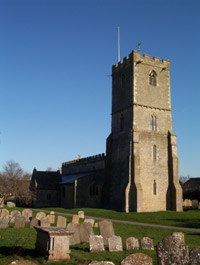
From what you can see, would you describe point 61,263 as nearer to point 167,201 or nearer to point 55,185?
point 167,201

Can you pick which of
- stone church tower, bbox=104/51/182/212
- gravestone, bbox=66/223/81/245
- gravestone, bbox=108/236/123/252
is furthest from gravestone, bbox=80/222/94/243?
stone church tower, bbox=104/51/182/212

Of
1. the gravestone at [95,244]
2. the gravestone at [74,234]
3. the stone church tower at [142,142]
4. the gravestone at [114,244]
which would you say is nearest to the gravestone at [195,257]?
the gravestone at [114,244]

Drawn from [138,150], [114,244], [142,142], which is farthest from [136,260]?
[142,142]

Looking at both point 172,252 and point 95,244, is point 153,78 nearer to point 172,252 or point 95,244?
point 95,244

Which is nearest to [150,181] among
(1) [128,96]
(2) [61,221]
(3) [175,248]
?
(1) [128,96]

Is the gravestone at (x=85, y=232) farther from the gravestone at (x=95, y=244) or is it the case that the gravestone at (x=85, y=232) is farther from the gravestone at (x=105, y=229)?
the gravestone at (x=95, y=244)

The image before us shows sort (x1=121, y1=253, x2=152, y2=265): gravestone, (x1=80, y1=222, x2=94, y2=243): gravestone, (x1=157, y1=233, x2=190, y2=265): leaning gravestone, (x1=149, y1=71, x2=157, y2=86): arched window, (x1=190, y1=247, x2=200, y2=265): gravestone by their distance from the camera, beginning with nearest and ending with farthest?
(x1=121, y1=253, x2=152, y2=265): gravestone, (x1=157, y1=233, x2=190, y2=265): leaning gravestone, (x1=190, y1=247, x2=200, y2=265): gravestone, (x1=80, y1=222, x2=94, y2=243): gravestone, (x1=149, y1=71, x2=157, y2=86): arched window

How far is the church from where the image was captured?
31.8 metres

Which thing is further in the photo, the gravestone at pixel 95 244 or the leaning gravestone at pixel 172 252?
the gravestone at pixel 95 244

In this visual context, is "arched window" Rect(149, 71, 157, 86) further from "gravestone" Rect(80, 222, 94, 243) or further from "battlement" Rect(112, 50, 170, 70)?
"gravestone" Rect(80, 222, 94, 243)

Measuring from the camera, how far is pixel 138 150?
105 feet

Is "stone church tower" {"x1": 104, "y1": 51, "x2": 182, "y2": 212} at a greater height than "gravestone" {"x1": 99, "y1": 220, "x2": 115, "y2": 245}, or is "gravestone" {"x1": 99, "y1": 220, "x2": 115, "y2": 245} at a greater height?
"stone church tower" {"x1": 104, "y1": 51, "x2": 182, "y2": 212}

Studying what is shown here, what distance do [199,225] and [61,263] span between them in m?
14.5

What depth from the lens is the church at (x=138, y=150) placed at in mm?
31781
